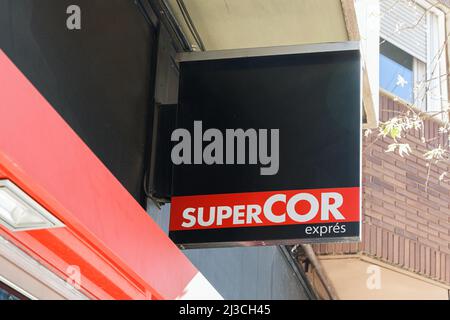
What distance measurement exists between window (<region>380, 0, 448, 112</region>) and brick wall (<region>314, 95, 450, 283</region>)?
1.74 feet

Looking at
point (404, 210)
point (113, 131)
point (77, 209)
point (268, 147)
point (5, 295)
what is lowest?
point (5, 295)

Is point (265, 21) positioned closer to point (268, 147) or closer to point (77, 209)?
point (268, 147)

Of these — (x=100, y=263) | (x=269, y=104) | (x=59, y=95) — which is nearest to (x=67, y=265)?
(x=100, y=263)

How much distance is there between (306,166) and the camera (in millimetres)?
4715

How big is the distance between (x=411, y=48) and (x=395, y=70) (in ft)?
1.45

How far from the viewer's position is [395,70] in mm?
10633

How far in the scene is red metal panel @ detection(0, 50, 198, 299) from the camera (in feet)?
10.6

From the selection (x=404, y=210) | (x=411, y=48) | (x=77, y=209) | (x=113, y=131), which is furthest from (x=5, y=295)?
(x=411, y=48)

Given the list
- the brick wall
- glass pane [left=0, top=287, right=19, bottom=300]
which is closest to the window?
the brick wall

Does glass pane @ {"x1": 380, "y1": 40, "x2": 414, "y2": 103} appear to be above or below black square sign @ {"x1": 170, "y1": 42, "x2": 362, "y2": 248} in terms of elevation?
above

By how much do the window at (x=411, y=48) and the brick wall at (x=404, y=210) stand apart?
532 millimetres

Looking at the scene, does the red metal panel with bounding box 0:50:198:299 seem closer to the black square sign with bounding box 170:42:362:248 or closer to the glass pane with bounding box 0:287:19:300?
the glass pane with bounding box 0:287:19:300

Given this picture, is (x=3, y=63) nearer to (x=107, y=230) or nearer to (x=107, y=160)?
(x=107, y=230)

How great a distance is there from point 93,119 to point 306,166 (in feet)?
3.94
